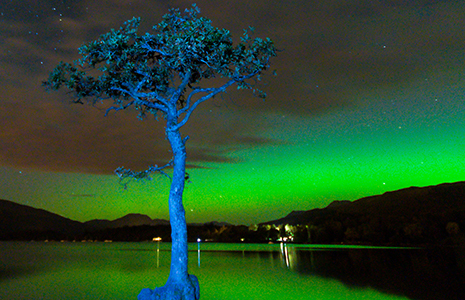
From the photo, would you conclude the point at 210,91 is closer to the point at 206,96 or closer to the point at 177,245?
the point at 206,96

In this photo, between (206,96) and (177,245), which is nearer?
(177,245)

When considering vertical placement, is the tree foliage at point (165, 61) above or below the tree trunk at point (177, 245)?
above

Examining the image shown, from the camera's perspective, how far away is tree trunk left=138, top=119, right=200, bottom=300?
17.0m

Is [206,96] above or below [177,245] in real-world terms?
above

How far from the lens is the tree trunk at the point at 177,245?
17047 mm

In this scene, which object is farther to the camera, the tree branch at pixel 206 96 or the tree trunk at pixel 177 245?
the tree branch at pixel 206 96

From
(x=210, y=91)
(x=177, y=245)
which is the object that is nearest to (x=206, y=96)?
(x=210, y=91)

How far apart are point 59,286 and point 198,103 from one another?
2057cm

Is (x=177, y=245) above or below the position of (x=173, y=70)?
below

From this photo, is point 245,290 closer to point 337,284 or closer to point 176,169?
point 337,284

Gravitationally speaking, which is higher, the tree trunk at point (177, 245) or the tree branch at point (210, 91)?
the tree branch at point (210, 91)

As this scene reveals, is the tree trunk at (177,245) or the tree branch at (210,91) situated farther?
the tree branch at (210,91)

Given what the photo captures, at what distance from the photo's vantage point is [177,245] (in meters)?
17.8

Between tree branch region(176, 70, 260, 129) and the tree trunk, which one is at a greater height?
tree branch region(176, 70, 260, 129)
